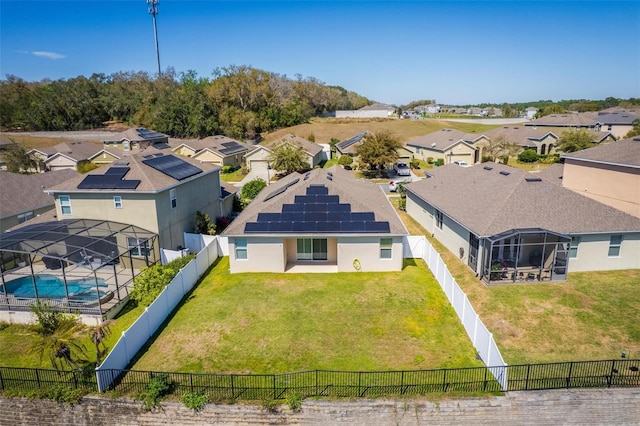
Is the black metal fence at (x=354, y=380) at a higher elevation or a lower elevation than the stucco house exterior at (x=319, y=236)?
lower

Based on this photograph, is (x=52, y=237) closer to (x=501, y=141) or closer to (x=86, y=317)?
(x=86, y=317)

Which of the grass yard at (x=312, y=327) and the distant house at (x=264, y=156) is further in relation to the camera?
the distant house at (x=264, y=156)

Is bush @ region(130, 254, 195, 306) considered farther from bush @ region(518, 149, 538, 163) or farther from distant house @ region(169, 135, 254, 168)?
bush @ region(518, 149, 538, 163)

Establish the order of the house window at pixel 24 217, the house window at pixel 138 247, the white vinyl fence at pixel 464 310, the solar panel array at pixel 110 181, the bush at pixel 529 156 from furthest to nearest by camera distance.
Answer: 1. the bush at pixel 529 156
2. the house window at pixel 24 217
3. the solar panel array at pixel 110 181
4. the house window at pixel 138 247
5. the white vinyl fence at pixel 464 310

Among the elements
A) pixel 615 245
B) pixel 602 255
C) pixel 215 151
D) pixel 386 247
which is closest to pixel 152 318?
pixel 386 247

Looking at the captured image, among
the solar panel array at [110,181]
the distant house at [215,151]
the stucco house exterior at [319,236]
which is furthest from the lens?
the distant house at [215,151]

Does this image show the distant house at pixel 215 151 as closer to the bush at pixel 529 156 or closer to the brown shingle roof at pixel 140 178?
the brown shingle roof at pixel 140 178

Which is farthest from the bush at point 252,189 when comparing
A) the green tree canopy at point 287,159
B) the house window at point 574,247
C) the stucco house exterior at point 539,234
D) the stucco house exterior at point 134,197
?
the house window at point 574,247

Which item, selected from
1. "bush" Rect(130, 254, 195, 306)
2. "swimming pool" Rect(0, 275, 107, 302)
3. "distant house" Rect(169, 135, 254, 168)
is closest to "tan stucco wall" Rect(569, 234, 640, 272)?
"bush" Rect(130, 254, 195, 306)
